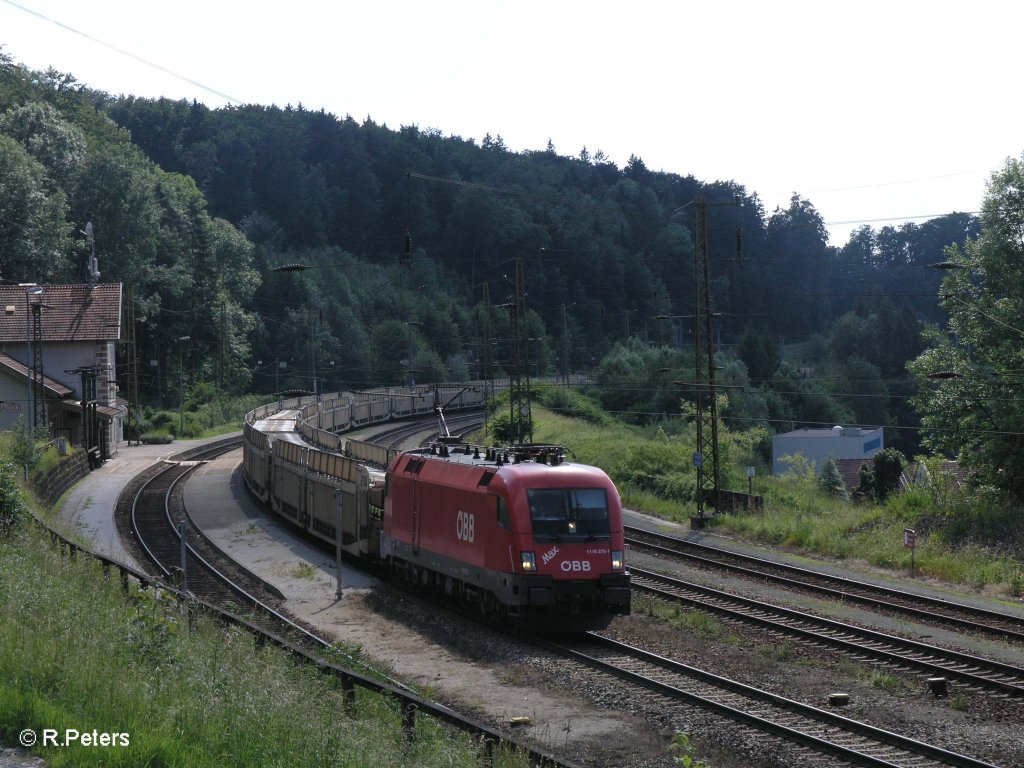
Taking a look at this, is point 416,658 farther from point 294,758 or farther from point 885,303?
point 885,303

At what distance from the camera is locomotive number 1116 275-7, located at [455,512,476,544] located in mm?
19922

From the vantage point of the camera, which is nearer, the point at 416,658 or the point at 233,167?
the point at 416,658

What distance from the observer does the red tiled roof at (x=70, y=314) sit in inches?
2159

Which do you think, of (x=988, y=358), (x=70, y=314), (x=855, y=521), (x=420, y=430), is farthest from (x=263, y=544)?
(x=420, y=430)

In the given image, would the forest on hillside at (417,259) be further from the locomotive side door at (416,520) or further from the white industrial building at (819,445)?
the locomotive side door at (416,520)

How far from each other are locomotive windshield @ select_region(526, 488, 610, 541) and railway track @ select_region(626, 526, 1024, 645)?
7.44 meters

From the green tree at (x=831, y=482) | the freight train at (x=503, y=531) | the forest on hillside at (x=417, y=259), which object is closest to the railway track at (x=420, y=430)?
the forest on hillside at (x=417, y=259)

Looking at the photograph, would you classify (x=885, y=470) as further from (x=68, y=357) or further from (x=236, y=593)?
(x=68, y=357)

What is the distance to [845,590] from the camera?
81.4 feet

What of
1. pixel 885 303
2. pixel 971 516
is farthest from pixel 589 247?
pixel 971 516

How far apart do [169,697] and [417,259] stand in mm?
122990

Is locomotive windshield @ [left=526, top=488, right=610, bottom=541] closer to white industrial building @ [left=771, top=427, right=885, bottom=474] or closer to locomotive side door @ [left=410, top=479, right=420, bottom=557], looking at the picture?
locomotive side door @ [left=410, top=479, right=420, bottom=557]

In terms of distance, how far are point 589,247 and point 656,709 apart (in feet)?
364

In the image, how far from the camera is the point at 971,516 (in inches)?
1228
